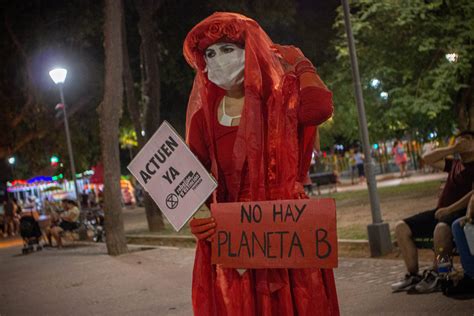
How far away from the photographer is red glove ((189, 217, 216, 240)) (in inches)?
122

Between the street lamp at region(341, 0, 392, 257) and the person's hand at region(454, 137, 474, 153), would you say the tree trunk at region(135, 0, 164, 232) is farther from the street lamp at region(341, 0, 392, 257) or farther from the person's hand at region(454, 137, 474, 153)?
the person's hand at region(454, 137, 474, 153)

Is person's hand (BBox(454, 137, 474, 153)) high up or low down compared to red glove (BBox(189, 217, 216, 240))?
up

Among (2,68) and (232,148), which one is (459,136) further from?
(2,68)

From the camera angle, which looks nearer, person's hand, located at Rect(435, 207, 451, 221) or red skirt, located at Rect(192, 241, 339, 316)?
red skirt, located at Rect(192, 241, 339, 316)

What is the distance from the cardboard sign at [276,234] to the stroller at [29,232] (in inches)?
603

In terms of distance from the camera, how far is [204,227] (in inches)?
123

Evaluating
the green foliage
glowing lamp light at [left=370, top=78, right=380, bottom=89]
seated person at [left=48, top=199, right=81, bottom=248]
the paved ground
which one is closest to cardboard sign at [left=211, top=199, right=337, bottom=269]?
the paved ground

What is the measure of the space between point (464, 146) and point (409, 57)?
827 cm

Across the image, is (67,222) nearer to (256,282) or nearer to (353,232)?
(353,232)

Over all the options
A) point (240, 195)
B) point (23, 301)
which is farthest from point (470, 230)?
point (23, 301)

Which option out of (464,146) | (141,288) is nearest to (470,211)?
(464,146)

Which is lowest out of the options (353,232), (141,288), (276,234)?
(141,288)

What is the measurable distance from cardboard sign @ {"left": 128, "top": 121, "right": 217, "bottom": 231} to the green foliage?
10.3 metres

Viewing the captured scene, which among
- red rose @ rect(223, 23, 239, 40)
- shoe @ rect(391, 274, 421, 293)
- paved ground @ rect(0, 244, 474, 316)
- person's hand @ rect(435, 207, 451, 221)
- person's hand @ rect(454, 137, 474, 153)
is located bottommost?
paved ground @ rect(0, 244, 474, 316)
